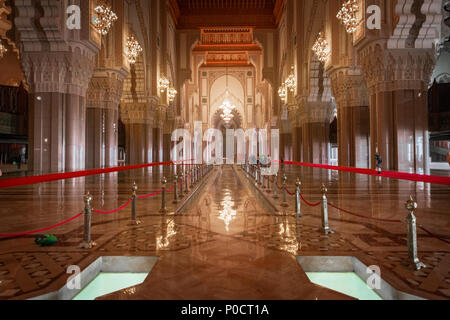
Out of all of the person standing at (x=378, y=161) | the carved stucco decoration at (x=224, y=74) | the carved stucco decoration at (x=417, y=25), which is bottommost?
the person standing at (x=378, y=161)

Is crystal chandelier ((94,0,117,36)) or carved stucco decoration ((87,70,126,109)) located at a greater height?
crystal chandelier ((94,0,117,36))

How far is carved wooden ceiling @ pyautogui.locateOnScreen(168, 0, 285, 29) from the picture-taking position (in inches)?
912

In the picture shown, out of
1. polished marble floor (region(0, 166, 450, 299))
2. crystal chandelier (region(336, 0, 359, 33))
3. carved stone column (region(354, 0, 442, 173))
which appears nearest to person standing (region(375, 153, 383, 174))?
carved stone column (region(354, 0, 442, 173))

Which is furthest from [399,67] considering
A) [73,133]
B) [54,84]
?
[54,84]

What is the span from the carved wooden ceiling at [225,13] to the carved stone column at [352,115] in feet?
43.4

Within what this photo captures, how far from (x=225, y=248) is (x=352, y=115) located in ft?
35.8

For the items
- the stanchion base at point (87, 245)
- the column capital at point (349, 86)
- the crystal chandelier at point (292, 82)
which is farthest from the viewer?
the crystal chandelier at point (292, 82)

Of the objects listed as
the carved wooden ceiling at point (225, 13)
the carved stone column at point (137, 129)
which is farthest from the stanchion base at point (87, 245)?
the carved wooden ceiling at point (225, 13)

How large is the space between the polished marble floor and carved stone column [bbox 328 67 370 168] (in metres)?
7.55

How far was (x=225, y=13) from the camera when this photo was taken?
23.2 metres

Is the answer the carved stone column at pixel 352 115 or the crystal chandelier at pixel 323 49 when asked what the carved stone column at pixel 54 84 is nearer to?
the crystal chandelier at pixel 323 49

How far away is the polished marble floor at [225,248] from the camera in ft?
6.34

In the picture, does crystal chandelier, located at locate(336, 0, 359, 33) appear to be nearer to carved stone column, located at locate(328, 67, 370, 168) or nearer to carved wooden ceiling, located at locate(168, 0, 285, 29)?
carved stone column, located at locate(328, 67, 370, 168)
